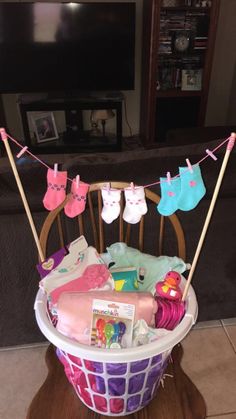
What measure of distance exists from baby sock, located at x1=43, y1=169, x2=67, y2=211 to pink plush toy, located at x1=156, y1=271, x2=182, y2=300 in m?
0.37

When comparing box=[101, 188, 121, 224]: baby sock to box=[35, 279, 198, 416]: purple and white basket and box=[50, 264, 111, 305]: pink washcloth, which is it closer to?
box=[50, 264, 111, 305]: pink washcloth

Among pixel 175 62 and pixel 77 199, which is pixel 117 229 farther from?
pixel 175 62

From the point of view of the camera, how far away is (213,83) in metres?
3.54

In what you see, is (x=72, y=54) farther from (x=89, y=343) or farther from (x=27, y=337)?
(x=89, y=343)

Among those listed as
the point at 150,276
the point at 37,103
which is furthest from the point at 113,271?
the point at 37,103

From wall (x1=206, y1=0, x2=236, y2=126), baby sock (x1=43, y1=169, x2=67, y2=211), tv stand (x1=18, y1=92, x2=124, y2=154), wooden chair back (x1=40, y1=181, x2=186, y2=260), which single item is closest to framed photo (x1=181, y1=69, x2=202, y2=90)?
wall (x1=206, y1=0, x2=236, y2=126)

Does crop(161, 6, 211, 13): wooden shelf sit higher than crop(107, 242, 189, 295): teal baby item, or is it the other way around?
crop(161, 6, 211, 13): wooden shelf

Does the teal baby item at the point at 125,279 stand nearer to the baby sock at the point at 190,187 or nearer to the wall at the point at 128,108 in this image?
the baby sock at the point at 190,187

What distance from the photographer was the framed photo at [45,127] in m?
3.31

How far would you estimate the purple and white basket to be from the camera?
30.4 inches

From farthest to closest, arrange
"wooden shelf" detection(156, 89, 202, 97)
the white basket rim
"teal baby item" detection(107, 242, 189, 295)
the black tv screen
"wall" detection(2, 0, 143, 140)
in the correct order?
"wall" detection(2, 0, 143, 140), "wooden shelf" detection(156, 89, 202, 97), the black tv screen, "teal baby item" detection(107, 242, 189, 295), the white basket rim

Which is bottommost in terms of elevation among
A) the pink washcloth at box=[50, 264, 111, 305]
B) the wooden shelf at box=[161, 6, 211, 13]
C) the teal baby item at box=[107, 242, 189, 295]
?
the teal baby item at box=[107, 242, 189, 295]

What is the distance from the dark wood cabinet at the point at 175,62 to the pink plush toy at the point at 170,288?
7.42 feet

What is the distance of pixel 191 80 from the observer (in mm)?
3170
